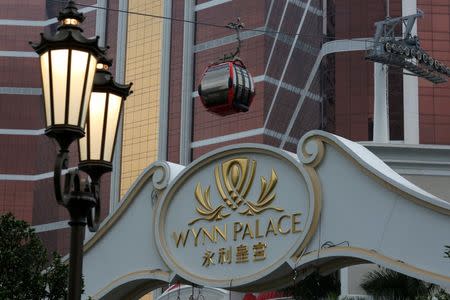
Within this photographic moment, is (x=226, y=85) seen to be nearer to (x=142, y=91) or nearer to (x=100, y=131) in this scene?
(x=100, y=131)

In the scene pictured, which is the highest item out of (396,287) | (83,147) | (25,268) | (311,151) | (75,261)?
(311,151)

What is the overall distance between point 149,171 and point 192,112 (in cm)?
5837

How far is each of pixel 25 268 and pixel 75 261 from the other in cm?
227

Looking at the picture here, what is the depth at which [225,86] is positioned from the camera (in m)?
22.3

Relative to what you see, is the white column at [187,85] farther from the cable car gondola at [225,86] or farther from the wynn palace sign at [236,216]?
the wynn palace sign at [236,216]

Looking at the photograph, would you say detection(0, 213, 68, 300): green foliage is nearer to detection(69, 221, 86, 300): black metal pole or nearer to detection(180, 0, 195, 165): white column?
detection(69, 221, 86, 300): black metal pole

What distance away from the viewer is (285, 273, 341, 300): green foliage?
2080 centimetres

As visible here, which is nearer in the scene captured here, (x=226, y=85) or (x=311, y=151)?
(x=311, y=151)

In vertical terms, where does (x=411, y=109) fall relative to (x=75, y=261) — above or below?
above

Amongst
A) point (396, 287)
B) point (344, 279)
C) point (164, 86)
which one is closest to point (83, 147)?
point (396, 287)

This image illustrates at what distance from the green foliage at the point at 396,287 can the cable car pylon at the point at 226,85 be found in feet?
16.1

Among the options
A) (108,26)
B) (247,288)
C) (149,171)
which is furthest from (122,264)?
(108,26)

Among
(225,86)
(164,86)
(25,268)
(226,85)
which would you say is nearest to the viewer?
(25,268)

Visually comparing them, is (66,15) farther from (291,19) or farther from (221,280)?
(291,19)
